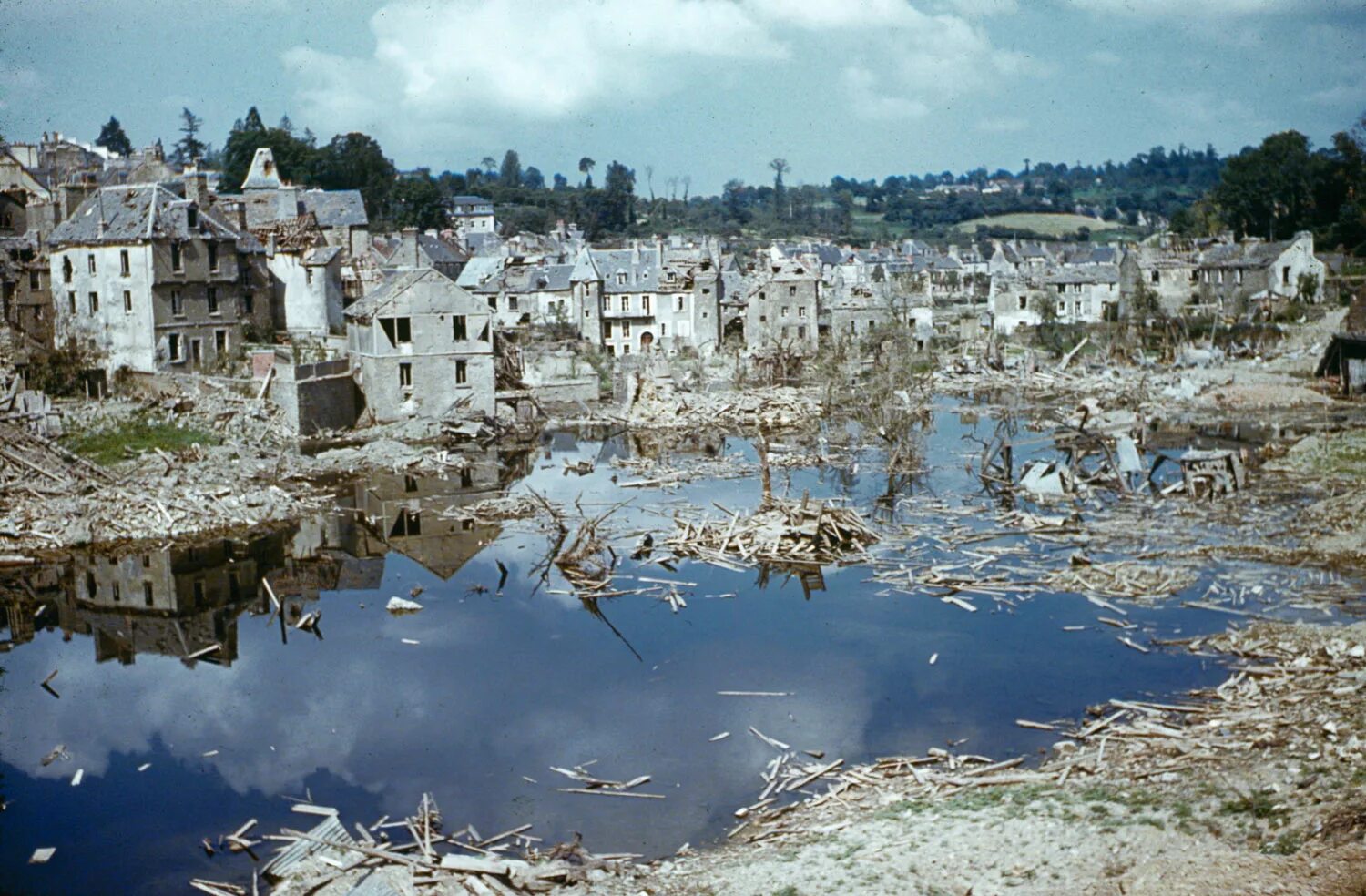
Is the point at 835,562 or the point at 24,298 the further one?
the point at 24,298

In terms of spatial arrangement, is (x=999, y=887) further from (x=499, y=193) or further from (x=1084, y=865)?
(x=499, y=193)

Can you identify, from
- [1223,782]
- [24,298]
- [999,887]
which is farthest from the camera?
[24,298]

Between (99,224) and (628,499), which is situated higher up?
(99,224)

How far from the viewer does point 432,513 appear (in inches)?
1367

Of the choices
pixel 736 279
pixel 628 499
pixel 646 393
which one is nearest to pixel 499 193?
pixel 736 279

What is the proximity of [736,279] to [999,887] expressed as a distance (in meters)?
70.4

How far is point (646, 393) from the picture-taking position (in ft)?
175

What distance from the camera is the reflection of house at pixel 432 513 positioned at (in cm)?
3048

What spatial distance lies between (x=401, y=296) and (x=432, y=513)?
48.2 ft

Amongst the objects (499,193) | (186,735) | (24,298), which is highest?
(499,193)

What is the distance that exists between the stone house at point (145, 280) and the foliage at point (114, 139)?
76629mm

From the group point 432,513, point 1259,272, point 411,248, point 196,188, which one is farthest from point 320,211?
point 1259,272

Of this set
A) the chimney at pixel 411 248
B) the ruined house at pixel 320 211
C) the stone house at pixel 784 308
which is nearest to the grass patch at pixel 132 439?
the ruined house at pixel 320 211

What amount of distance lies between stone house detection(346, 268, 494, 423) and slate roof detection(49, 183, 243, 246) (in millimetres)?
7087
